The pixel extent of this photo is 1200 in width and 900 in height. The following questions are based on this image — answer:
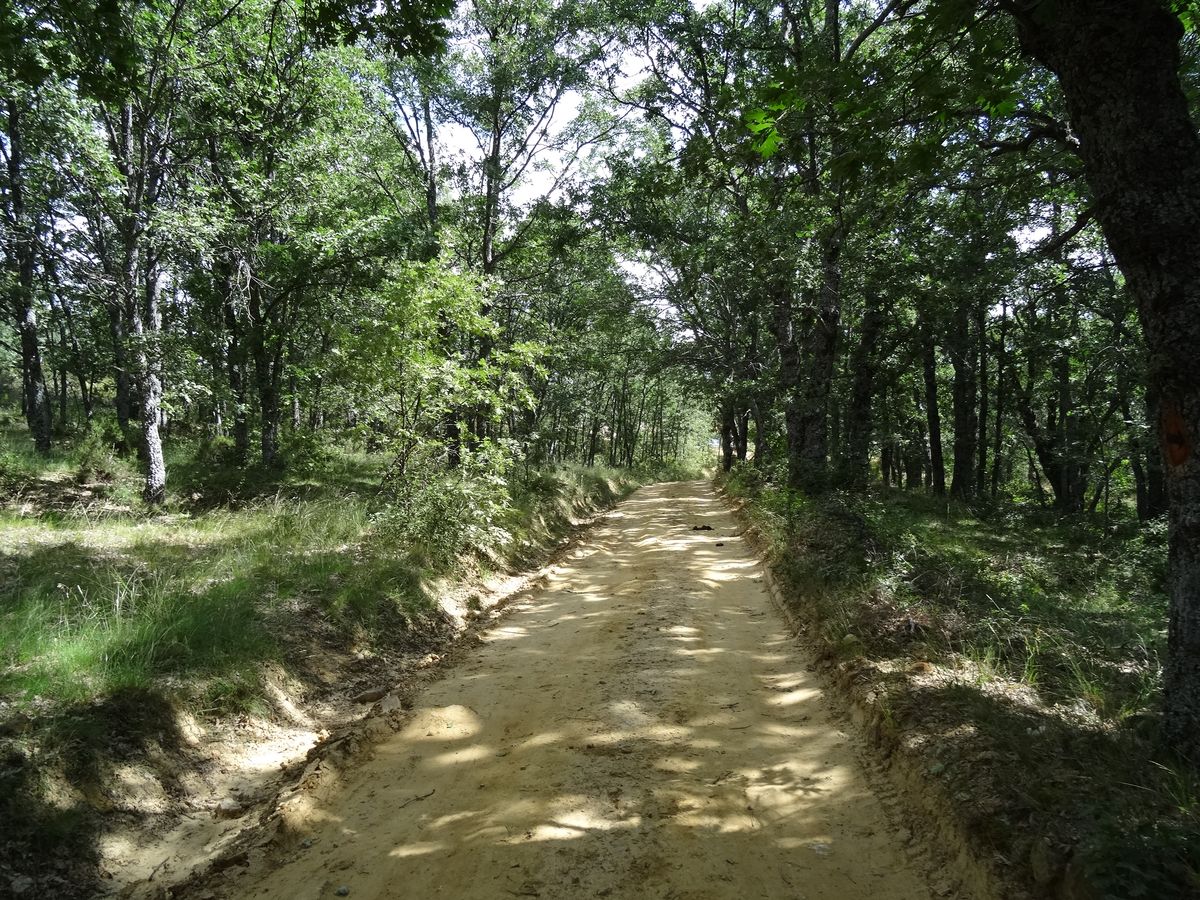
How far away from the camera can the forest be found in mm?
3268

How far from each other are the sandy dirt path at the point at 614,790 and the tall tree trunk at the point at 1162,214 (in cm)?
195

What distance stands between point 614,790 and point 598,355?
2388 centimetres

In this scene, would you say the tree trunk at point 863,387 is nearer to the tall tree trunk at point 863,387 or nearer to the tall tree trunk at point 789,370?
the tall tree trunk at point 863,387

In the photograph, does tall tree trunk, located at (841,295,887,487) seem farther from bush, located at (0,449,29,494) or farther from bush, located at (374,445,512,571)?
bush, located at (0,449,29,494)

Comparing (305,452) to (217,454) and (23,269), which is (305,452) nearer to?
(217,454)

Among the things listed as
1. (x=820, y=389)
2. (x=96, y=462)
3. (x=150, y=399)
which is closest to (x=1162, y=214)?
(x=820, y=389)

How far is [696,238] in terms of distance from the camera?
16688 millimetres

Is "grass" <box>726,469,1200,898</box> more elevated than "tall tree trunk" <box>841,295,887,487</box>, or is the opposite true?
"tall tree trunk" <box>841,295,887,487</box>

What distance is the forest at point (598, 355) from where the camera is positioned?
10.7 ft

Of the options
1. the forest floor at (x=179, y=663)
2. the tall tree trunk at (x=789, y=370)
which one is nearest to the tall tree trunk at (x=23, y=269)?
the forest floor at (x=179, y=663)

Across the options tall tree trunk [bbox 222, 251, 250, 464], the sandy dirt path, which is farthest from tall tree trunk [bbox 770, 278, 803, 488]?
tall tree trunk [bbox 222, 251, 250, 464]

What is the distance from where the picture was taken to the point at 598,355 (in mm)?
26812

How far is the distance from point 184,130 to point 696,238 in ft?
41.7

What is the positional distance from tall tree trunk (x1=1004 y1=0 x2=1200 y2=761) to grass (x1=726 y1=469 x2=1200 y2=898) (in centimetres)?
55
